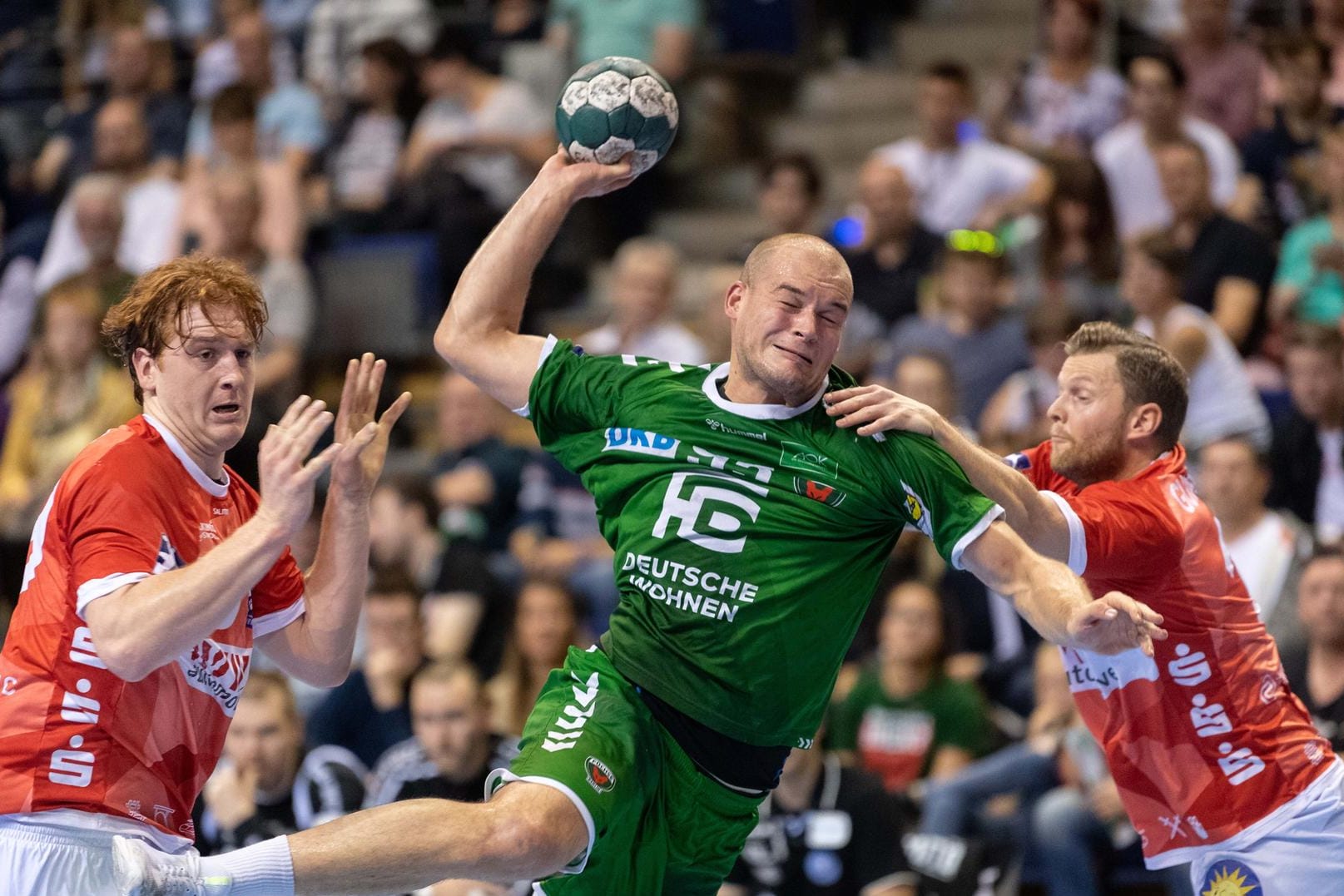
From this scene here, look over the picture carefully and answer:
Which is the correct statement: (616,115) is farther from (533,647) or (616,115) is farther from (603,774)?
(533,647)

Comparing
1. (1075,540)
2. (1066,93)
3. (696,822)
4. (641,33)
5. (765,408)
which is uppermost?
(641,33)

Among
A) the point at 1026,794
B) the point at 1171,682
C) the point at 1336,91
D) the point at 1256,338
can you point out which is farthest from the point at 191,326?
the point at 1336,91

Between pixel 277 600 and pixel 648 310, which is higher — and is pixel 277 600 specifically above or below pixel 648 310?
below

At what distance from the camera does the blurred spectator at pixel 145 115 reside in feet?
51.0

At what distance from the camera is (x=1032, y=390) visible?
36.3 feet

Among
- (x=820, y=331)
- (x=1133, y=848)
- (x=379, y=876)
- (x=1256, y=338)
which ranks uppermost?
(x=820, y=331)

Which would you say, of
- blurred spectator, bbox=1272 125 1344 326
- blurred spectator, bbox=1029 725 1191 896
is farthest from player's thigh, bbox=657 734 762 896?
blurred spectator, bbox=1272 125 1344 326

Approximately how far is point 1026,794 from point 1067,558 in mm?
3792

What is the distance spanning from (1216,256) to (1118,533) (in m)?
5.79

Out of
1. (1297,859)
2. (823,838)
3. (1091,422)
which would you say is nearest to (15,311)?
(823,838)

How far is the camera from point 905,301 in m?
12.2

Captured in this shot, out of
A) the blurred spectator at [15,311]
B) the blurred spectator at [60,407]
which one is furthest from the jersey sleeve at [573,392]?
the blurred spectator at [15,311]

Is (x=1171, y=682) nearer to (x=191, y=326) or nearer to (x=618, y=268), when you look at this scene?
(x=191, y=326)

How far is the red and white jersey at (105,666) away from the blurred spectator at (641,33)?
8.68 metres
